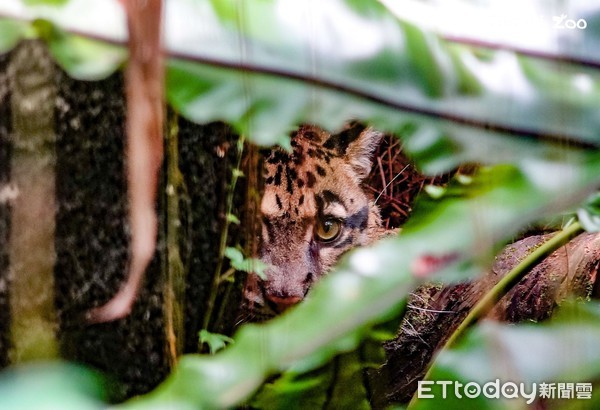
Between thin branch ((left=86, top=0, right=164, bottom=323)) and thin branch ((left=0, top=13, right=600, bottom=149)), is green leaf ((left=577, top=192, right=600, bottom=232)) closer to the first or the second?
thin branch ((left=0, top=13, right=600, bottom=149))

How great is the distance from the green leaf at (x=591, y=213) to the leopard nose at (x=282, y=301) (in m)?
0.83

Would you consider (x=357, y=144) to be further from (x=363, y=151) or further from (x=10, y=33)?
(x=10, y=33)

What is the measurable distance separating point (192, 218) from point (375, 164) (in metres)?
0.53

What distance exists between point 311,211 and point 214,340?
45 cm

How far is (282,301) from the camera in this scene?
65.2 inches

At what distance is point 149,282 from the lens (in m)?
1.66

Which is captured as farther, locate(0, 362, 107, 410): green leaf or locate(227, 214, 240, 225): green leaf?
locate(227, 214, 240, 225): green leaf

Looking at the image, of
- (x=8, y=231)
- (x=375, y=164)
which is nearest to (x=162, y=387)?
(x=8, y=231)

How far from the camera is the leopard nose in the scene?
5.42 ft

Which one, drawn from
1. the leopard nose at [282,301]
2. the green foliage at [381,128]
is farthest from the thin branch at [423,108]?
the leopard nose at [282,301]

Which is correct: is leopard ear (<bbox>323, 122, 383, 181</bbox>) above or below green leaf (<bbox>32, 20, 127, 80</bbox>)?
below

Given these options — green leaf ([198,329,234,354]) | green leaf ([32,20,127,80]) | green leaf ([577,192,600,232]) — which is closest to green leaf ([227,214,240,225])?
green leaf ([198,329,234,354])

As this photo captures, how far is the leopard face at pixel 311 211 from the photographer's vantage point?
66.0 inches

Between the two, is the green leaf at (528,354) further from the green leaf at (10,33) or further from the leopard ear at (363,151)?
the green leaf at (10,33)
